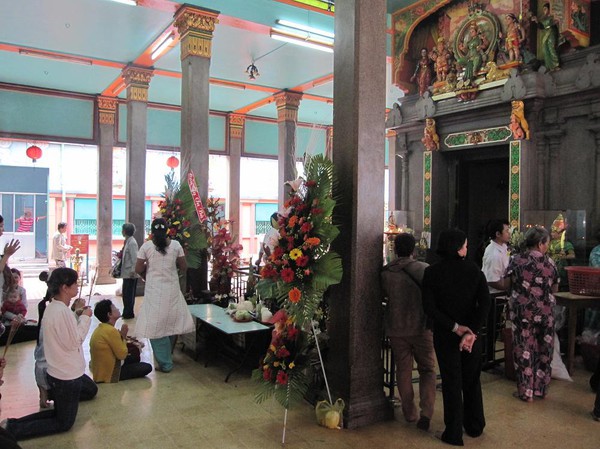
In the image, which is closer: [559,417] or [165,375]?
[559,417]

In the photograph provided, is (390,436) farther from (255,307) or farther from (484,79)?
(484,79)

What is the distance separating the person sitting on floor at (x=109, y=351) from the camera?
4.92 m

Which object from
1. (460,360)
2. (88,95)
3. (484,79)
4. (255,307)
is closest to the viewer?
(460,360)

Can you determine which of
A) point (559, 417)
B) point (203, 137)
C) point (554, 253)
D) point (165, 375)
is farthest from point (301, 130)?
point (559, 417)

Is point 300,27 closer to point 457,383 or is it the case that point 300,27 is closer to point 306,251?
point 306,251

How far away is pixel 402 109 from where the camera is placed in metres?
9.56

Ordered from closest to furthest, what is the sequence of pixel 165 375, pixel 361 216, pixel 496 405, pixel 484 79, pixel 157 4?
pixel 361 216
pixel 496 405
pixel 165 375
pixel 484 79
pixel 157 4

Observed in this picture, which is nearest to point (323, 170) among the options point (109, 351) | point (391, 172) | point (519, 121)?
point (109, 351)

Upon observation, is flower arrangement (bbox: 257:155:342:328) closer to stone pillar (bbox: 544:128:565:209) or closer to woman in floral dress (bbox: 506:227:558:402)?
woman in floral dress (bbox: 506:227:558:402)

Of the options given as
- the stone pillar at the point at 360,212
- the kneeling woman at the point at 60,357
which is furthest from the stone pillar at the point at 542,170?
the kneeling woman at the point at 60,357

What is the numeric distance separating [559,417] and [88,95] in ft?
48.0

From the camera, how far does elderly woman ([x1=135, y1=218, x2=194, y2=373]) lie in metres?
5.45

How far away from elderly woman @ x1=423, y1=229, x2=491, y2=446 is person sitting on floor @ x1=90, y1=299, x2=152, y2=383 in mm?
3131

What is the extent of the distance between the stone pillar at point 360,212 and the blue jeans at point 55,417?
7.06 ft
